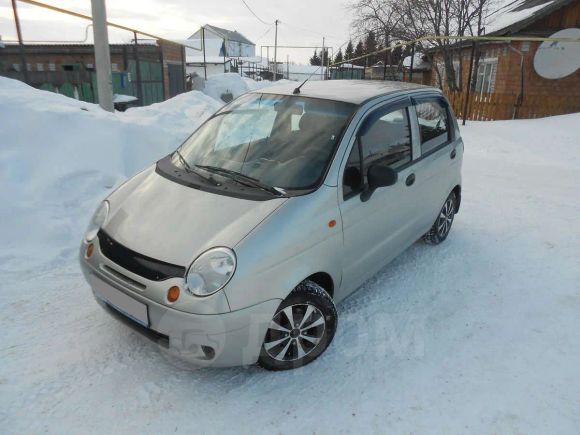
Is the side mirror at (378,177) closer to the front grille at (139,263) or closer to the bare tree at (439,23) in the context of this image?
the front grille at (139,263)

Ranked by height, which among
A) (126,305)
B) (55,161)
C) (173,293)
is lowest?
(126,305)

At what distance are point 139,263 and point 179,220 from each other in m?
0.34

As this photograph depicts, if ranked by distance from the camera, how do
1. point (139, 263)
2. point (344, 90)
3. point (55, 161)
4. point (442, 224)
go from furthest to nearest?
1. point (55, 161)
2. point (442, 224)
3. point (344, 90)
4. point (139, 263)

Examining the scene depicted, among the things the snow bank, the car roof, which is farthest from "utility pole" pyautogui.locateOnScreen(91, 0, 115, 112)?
the car roof

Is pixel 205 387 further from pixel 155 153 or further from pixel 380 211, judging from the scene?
pixel 155 153

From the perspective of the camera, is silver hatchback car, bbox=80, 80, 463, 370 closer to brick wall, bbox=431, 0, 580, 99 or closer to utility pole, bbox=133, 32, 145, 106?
utility pole, bbox=133, 32, 145, 106

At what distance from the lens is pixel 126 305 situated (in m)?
2.43

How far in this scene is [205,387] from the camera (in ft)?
8.27

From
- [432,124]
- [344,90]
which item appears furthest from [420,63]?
[344,90]

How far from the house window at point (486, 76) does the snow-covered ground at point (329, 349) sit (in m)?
14.1

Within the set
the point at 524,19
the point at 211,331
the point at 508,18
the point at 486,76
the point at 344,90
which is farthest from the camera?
the point at 486,76

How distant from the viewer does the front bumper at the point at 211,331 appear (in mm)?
2219

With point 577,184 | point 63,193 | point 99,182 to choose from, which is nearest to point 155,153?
point 99,182

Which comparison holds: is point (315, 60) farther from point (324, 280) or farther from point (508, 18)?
point (324, 280)
